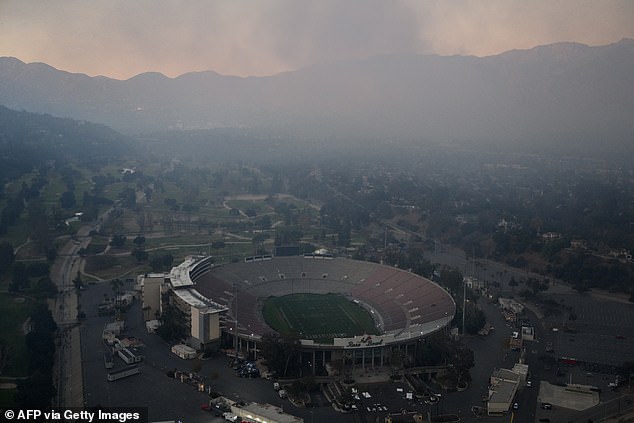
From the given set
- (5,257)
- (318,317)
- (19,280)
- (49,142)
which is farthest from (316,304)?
(49,142)

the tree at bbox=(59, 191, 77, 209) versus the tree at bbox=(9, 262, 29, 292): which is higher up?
the tree at bbox=(59, 191, 77, 209)

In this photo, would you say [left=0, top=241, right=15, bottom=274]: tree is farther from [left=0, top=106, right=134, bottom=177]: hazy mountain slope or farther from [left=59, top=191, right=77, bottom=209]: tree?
[left=0, top=106, right=134, bottom=177]: hazy mountain slope

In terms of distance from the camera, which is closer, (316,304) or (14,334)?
(14,334)

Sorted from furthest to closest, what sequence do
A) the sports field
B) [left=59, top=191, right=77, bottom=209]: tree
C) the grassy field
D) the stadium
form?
1. [left=59, top=191, right=77, bottom=209]: tree
2. the sports field
3. the stadium
4. the grassy field


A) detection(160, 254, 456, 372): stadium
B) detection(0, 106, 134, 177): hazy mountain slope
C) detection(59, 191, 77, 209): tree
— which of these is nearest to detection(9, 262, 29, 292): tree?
detection(160, 254, 456, 372): stadium

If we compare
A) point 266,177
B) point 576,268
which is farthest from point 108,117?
point 576,268

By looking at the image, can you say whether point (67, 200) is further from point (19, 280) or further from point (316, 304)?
point (316, 304)
